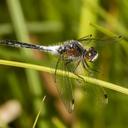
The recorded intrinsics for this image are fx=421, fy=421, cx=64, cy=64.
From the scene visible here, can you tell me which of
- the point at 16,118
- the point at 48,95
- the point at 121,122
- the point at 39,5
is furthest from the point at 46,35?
the point at 121,122

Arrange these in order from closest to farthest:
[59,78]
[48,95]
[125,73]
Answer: [59,78] < [125,73] < [48,95]

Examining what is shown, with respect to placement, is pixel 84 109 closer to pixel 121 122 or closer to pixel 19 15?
pixel 121 122

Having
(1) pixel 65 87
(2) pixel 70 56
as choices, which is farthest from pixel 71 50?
(1) pixel 65 87

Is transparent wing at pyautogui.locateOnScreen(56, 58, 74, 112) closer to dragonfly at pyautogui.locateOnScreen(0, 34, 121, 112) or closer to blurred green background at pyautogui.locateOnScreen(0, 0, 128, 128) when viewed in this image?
dragonfly at pyautogui.locateOnScreen(0, 34, 121, 112)

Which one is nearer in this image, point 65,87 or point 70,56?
point 65,87

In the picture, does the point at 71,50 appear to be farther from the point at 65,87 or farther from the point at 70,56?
the point at 65,87

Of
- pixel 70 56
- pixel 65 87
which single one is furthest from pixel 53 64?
pixel 65 87

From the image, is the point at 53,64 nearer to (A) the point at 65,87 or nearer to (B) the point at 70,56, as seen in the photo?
(B) the point at 70,56

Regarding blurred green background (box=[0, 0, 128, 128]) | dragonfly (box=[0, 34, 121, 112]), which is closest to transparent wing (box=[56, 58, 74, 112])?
dragonfly (box=[0, 34, 121, 112])
